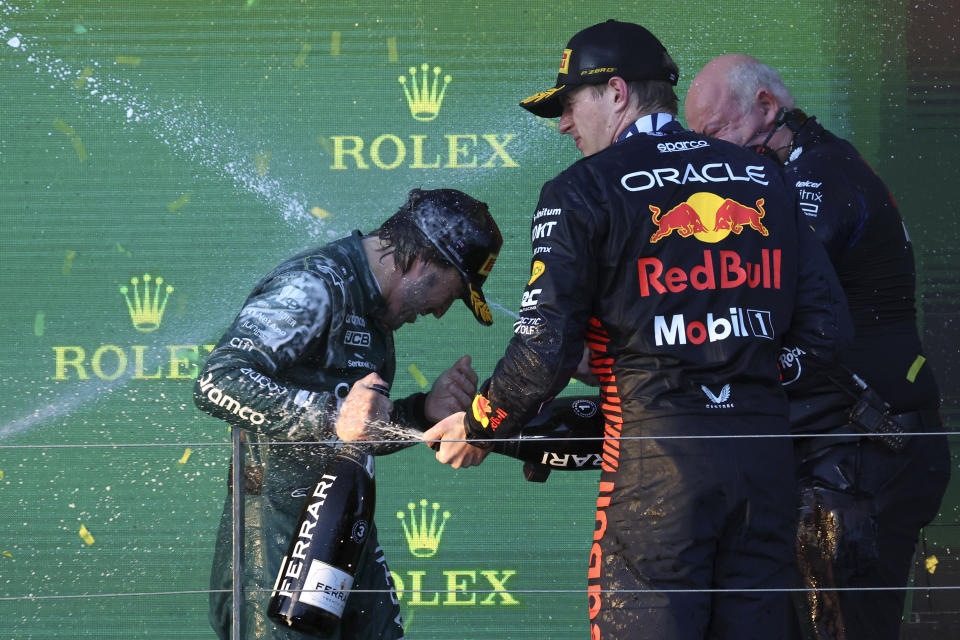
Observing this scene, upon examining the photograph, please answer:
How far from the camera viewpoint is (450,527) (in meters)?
3.77

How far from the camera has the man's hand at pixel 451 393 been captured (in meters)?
2.58

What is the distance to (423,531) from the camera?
148 inches

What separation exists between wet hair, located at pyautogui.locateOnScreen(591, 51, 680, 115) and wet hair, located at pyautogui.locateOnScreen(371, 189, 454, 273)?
1.71 feet

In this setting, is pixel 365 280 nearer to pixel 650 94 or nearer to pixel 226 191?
pixel 650 94

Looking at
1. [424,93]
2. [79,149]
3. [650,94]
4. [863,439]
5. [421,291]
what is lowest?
[863,439]

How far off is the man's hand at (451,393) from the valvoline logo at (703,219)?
71 centimetres

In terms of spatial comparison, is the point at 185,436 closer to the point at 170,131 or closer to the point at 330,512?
the point at 170,131

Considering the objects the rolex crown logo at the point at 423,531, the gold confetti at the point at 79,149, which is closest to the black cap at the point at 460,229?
the rolex crown logo at the point at 423,531

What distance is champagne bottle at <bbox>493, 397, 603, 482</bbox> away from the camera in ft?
8.42

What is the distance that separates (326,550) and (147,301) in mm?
1798

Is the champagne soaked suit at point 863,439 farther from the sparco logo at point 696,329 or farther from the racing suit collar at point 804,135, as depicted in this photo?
the sparco logo at point 696,329

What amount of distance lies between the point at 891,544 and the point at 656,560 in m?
1.15

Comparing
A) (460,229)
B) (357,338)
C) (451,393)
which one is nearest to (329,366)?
(357,338)

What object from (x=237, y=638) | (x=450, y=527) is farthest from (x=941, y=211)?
(x=237, y=638)
